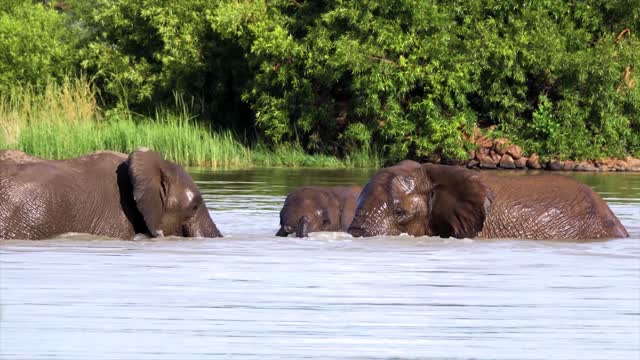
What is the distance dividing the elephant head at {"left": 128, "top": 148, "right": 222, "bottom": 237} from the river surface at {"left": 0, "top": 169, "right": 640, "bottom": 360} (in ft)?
0.54

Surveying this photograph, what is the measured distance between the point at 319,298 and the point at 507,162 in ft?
66.3

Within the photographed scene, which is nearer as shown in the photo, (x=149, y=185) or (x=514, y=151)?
(x=149, y=185)

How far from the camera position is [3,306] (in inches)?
285

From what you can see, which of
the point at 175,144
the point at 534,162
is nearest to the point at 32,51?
the point at 175,144

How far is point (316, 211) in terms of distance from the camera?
40.0 ft

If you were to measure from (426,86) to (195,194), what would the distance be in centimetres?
1786

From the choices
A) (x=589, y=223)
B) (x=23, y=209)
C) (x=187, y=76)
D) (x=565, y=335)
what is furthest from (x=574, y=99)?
(x=565, y=335)

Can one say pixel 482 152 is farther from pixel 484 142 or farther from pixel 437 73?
pixel 437 73

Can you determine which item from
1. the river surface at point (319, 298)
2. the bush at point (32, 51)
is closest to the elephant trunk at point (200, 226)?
the river surface at point (319, 298)

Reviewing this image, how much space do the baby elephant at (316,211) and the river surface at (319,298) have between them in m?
0.61

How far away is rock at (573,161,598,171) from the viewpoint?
27.3 metres

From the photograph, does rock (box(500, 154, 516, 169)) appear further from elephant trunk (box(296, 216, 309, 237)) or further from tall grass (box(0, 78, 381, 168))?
elephant trunk (box(296, 216, 309, 237))

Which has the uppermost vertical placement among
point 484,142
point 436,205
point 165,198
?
point 165,198

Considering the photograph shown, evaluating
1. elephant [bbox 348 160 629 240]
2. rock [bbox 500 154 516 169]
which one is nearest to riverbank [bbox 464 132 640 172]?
rock [bbox 500 154 516 169]
